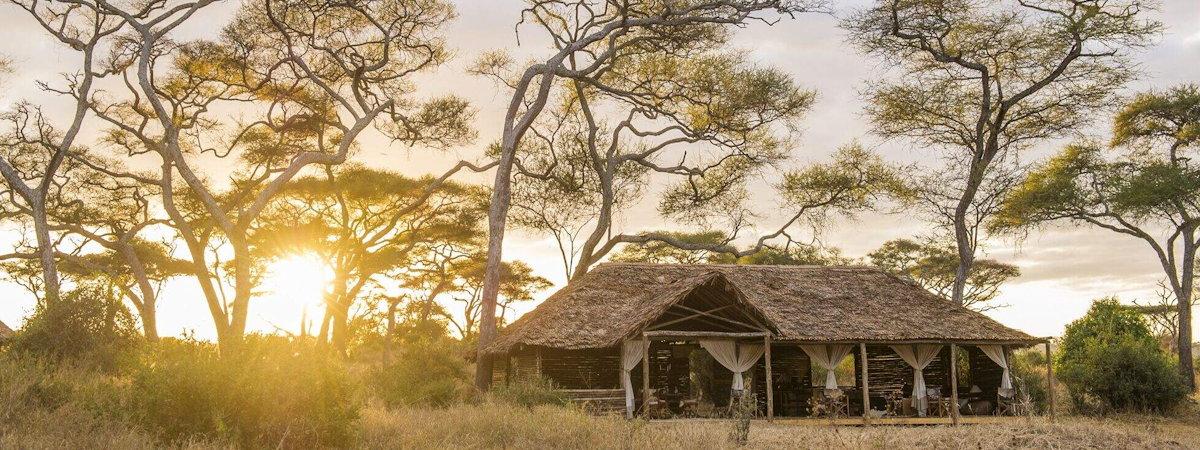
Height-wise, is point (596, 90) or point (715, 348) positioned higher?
point (596, 90)

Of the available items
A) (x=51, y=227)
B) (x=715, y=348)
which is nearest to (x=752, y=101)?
(x=715, y=348)

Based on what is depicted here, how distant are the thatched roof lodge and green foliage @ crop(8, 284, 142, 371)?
7333 millimetres

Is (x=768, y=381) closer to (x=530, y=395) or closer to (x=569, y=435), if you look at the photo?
(x=530, y=395)

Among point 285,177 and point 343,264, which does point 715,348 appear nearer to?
point 285,177

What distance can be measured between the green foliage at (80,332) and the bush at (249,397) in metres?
4.62

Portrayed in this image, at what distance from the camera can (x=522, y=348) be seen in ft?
71.6

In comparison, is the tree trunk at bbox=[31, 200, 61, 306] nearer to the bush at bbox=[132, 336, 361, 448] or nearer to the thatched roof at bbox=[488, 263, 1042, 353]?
→ the thatched roof at bbox=[488, 263, 1042, 353]

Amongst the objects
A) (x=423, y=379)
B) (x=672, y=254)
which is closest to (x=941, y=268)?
(x=672, y=254)

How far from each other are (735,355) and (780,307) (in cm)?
171

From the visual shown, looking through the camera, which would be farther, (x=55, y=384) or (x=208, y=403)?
(x=55, y=384)

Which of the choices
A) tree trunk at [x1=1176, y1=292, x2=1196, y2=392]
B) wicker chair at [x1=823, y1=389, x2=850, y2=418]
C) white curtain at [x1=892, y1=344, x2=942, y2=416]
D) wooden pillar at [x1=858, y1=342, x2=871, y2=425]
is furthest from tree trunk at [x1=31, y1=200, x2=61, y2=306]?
tree trunk at [x1=1176, y1=292, x2=1196, y2=392]

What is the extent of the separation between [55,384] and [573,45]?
1529cm

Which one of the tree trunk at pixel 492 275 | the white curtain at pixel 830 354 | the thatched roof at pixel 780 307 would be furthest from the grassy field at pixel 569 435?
the tree trunk at pixel 492 275

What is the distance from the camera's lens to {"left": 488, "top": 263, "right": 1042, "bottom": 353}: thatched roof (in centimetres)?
2042
